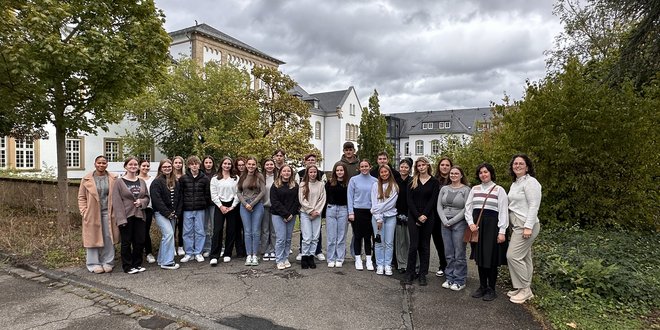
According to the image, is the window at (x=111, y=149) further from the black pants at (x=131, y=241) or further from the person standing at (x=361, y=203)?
the person standing at (x=361, y=203)

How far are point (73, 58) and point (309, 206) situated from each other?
16.4 feet

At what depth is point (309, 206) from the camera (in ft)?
21.0

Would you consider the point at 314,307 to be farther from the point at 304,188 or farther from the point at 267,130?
the point at 267,130

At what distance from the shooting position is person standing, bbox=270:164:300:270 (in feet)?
20.9

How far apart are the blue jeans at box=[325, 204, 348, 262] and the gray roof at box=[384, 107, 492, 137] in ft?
185

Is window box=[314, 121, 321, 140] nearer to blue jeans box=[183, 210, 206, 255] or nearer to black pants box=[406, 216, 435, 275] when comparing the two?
blue jeans box=[183, 210, 206, 255]

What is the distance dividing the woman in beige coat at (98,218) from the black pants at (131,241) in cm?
21

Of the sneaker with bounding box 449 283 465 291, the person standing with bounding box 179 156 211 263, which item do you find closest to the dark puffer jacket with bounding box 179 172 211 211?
the person standing with bounding box 179 156 211 263

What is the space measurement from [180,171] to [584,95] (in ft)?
25.6

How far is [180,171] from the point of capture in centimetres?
671

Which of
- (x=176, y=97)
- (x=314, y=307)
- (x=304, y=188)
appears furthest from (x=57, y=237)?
Result: (x=176, y=97)

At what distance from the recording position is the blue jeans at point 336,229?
21.3 ft

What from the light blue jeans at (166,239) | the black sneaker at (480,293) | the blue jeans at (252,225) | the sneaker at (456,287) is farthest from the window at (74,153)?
the black sneaker at (480,293)

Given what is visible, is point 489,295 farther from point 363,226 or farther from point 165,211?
point 165,211
